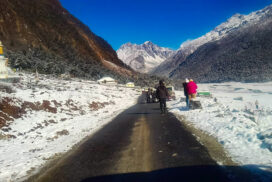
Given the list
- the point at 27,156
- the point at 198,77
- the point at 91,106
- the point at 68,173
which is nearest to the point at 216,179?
the point at 68,173

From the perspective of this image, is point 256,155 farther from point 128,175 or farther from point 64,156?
point 64,156

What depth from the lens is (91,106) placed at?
18.9m

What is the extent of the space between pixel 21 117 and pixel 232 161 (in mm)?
10342

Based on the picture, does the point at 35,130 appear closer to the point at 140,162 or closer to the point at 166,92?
the point at 140,162

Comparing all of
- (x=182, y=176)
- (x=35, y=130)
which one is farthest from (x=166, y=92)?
(x=182, y=176)

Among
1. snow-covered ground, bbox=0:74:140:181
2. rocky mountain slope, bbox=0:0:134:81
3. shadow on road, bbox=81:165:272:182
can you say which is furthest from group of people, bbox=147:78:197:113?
rocky mountain slope, bbox=0:0:134:81

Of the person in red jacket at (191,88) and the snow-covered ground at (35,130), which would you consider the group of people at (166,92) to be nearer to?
the person in red jacket at (191,88)

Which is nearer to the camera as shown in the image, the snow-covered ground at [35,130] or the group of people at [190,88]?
the snow-covered ground at [35,130]

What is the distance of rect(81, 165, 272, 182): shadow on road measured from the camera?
387 cm

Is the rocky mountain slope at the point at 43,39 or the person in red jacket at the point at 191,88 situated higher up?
the rocky mountain slope at the point at 43,39

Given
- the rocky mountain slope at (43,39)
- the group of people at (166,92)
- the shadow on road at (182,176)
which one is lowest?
the shadow on road at (182,176)

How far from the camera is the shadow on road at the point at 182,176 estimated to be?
3865mm

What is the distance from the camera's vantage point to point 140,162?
16.3 feet

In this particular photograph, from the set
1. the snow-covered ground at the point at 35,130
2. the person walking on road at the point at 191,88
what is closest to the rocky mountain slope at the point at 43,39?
the snow-covered ground at the point at 35,130
